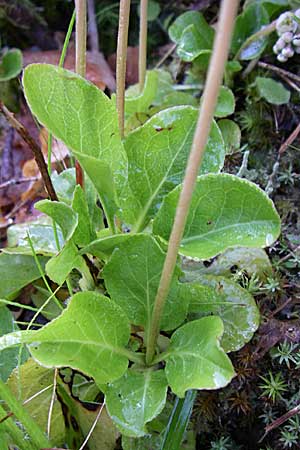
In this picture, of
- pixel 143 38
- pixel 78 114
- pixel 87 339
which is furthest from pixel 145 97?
pixel 87 339

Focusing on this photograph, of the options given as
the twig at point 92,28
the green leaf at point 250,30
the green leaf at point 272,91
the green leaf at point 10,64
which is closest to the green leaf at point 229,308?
the green leaf at point 272,91

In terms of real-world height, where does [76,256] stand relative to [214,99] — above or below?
below

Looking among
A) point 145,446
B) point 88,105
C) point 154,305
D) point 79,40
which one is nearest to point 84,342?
point 154,305

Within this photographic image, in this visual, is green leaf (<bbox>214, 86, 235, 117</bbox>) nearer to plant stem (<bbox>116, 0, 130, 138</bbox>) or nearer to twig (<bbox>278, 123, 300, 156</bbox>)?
twig (<bbox>278, 123, 300, 156</bbox>)

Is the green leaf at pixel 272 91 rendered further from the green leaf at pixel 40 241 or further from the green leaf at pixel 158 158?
the green leaf at pixel 40 241

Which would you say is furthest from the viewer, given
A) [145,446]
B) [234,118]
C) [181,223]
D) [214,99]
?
[234,118]

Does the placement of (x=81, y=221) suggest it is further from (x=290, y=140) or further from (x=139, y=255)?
(x=290, y=140)

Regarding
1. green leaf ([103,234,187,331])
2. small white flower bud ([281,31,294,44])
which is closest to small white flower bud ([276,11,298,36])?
small white flower bud ([281,31,294,44])

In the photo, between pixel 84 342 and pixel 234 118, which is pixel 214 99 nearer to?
pixel 84 342
